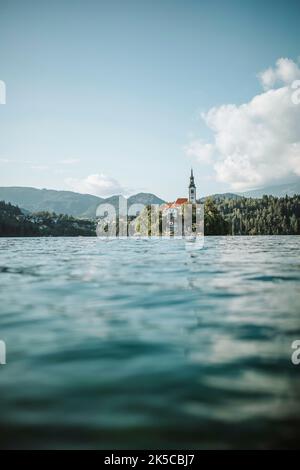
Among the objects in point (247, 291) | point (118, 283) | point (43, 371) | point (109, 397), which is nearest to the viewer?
point (109, 397)

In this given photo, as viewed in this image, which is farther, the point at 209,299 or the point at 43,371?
the point at 209,299

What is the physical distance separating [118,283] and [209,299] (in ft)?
18.7

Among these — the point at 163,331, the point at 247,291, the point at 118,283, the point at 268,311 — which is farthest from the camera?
the point at 118,283

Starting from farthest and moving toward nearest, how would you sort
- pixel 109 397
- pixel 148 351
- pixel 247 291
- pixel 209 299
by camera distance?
pixel 247 291 < pixel 209 299 < pixel 148 351 < pixel 109 397

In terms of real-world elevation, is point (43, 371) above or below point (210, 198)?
below

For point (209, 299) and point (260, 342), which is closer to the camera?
point (260, 342)

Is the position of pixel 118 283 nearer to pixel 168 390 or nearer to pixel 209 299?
pixel 209 299

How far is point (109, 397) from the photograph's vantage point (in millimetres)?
5219

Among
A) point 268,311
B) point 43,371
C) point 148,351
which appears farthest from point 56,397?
point 268,311

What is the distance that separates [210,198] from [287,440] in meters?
136
